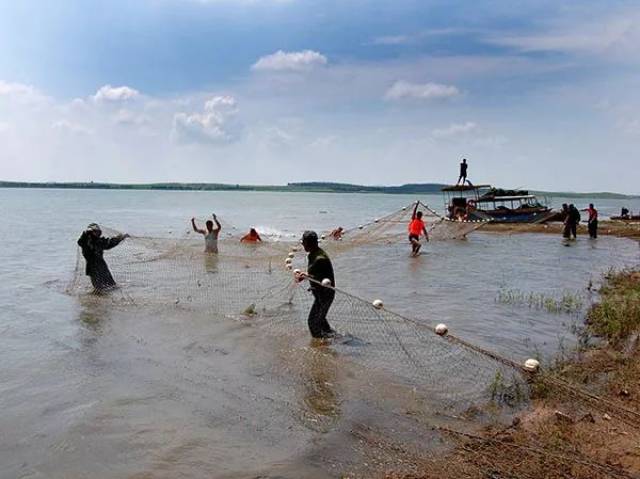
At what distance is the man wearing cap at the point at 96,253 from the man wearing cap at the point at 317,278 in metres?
5.15

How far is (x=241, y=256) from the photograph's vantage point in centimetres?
1617

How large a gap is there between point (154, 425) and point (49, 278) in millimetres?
11699

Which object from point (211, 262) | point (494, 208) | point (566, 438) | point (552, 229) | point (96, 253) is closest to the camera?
point (566, 438)

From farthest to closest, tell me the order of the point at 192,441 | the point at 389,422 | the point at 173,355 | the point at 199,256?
the point at 199,256 → the point at 173,355 → the point at 389,422 → the point at 192,441

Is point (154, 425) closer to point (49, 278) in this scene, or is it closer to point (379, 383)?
point (379, 383)

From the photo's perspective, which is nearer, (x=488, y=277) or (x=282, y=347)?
(x=282, y=347)

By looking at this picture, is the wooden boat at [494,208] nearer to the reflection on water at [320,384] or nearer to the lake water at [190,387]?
the lake water at [190,387]

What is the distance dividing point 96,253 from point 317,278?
5.48 m

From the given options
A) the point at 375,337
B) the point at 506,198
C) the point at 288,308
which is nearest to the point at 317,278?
the point at 375,337

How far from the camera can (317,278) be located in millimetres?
8391

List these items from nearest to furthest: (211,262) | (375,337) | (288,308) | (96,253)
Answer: (375,337) < (288,308) < (96,253) < (211,262)

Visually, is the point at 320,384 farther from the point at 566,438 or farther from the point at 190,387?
the point at 566,438

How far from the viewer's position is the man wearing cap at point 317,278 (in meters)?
8.36

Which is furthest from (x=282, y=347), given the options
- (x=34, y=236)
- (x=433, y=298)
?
(x=34, y=236)
